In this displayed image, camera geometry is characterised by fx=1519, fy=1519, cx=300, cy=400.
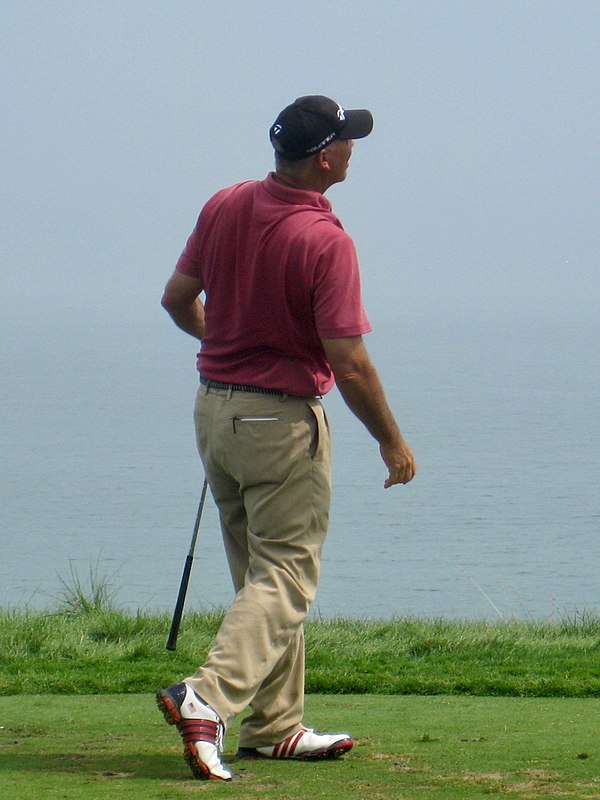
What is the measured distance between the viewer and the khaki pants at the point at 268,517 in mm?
3996

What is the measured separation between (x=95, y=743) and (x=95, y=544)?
55.4ft

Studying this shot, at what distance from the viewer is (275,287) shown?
13.3ft

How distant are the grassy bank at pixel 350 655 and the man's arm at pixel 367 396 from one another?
1.83 meters

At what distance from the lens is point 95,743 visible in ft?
14.3

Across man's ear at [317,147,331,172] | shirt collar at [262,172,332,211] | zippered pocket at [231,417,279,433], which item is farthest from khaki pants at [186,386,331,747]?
man's ear at [317,147,331,172]

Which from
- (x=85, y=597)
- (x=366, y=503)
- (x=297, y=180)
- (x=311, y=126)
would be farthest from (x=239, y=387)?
(x=366, y=503)

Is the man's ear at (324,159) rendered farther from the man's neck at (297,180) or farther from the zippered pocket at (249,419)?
the zippered pocket at (249,419)

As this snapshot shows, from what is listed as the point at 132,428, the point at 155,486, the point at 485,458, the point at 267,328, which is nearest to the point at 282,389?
the point at 267,328

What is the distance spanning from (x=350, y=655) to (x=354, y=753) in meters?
2.62

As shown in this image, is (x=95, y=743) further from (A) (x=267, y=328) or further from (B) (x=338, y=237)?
(B) (x=338, y=237)

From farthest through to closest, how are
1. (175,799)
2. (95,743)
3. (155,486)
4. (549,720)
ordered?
(155,486) → (549,720) → (95,743) → (175,799)

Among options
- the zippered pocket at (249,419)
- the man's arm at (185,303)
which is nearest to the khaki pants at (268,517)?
the zippered pocket at (249,419)

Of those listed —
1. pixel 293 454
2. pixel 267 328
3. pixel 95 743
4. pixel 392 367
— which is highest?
pixel 267 328

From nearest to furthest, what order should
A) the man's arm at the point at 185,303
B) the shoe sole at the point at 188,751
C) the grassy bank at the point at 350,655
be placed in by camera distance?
the shoe sole at the point at 188,751 → the man's arm at the point at 185,303 → the grassy bank at the point at 350,655
